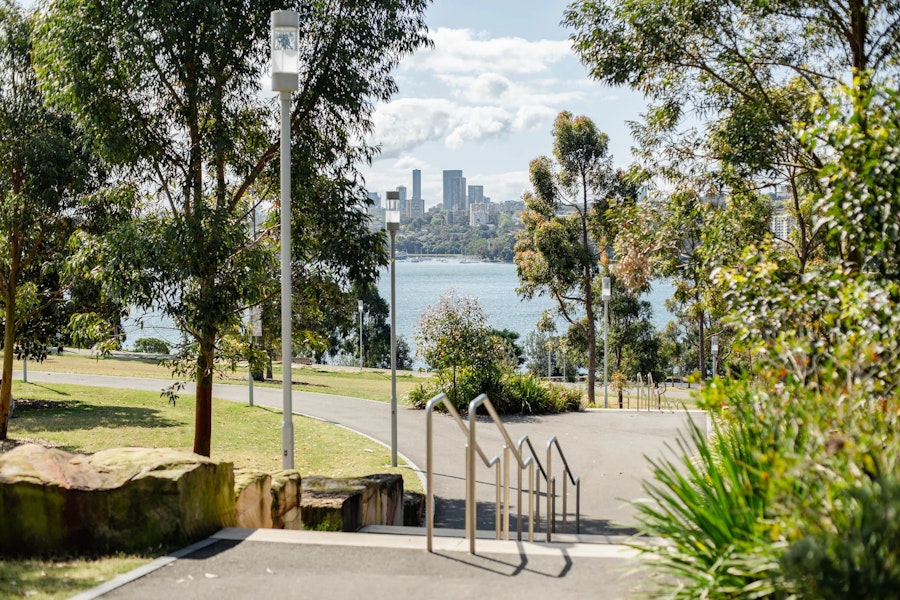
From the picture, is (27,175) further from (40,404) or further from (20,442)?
(40,404)

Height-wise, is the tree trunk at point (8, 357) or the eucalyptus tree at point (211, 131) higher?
the eucalyptus tree at point (211, 131)

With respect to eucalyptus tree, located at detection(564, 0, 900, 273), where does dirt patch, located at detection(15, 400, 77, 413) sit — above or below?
below

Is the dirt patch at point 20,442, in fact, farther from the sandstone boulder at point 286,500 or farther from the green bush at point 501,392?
the green bush at point 501,392

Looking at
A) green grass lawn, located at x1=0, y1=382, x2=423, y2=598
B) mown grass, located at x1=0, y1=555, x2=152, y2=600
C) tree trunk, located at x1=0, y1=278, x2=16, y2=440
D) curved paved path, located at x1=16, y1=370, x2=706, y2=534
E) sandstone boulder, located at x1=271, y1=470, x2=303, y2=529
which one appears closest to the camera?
mown grass, located at x1=0, y1=555, x2=152, y2=600

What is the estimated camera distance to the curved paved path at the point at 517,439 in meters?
11.4

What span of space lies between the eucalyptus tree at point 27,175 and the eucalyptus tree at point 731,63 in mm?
8310

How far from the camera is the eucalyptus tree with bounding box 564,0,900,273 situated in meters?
11.1

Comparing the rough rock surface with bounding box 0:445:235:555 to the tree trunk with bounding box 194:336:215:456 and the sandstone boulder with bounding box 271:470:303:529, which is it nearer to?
the sandstone boulder with bounding box 271:470:303:529

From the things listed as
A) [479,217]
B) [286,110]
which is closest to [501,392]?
[286,110]

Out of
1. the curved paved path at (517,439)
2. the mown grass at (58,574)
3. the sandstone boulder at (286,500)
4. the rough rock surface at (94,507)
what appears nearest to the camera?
the mown grass at (58,574)

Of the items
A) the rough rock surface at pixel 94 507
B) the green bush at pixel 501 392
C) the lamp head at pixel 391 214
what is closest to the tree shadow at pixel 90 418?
the green bush at pixel 501 392

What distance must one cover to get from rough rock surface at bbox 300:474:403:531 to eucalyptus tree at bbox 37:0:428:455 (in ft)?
10.3

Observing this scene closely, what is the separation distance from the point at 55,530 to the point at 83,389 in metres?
18.6

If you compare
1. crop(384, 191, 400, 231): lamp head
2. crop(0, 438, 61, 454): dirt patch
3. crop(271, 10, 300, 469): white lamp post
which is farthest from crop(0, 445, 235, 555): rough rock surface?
crop(0, 438, 61, 454): dirt patch
